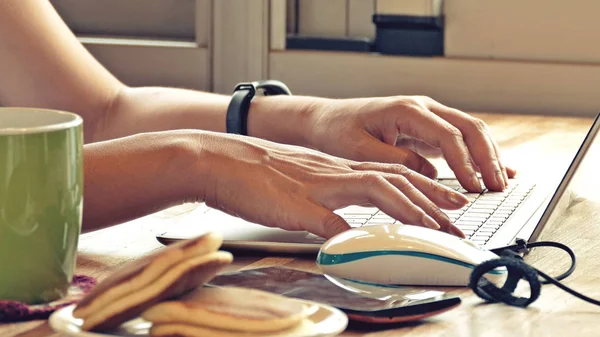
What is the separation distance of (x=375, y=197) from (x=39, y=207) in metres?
0.30

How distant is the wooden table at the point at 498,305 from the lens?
0.64m

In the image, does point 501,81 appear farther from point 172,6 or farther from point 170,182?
point 170,182

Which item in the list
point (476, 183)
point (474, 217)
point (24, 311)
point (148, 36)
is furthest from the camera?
point (148, 36)

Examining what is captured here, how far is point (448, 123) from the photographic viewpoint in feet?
3.54

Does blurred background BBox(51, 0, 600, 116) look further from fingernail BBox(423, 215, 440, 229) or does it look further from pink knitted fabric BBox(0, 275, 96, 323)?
pink knitted fabric BBox(0, 275, 96, 323)

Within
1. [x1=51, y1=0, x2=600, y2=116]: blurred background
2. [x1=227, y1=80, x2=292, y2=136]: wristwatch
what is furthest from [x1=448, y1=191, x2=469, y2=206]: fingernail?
[x1=51, y1=0, x2=600, y2=116]: blurred background

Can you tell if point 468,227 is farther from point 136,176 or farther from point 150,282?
point 150,282

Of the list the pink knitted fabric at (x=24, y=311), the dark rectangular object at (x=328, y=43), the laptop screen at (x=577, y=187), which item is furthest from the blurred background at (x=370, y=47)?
the pink knitted fabric at (x=24, y=311)

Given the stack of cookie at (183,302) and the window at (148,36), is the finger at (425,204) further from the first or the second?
the window at (148,36)

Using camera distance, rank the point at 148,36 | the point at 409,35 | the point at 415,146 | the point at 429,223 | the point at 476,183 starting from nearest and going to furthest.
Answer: the point at 429,223 → the point at 476,183 → the point at 415,146 → the point at 409,35 → the point at 148,36

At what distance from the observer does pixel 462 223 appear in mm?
896

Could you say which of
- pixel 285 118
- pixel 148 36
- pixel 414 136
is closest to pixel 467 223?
pixel 414 136

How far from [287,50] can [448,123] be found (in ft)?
3.32

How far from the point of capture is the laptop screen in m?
0.85
